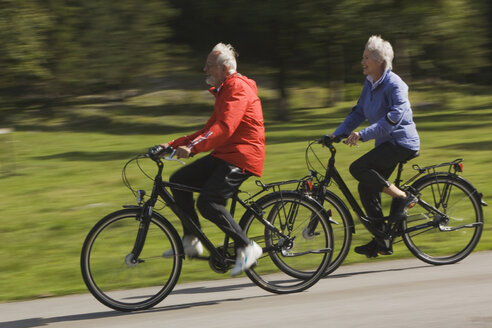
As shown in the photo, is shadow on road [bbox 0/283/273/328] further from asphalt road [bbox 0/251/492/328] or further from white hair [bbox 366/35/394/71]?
white hair [bbox 366/35/394/71]

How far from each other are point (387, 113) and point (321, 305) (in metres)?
1.47

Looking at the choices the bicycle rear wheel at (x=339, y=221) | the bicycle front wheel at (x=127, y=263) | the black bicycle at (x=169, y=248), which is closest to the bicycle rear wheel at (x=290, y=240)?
the black bicycle at (x=169, y=248)

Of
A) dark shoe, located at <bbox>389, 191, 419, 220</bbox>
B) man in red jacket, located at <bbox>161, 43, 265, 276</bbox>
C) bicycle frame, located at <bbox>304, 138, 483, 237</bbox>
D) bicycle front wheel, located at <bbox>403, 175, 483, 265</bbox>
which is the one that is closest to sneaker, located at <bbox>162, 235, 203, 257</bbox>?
man in red jacket, located at <bbox>161, 43, 265, 276</bbox>

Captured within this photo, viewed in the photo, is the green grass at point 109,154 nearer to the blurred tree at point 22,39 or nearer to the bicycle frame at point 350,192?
the bicycle frame at point 350,192

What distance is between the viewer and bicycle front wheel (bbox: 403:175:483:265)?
6.38 meters

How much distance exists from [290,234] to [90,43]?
19970 millimetres

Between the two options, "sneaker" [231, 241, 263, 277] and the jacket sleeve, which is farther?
the jacket sleeve

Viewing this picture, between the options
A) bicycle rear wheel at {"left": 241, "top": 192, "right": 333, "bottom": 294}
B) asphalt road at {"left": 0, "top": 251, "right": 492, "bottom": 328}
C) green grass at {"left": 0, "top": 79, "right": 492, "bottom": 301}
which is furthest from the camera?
green grass at {"left": 0, "top": 79, "right": 492, "bottom": 301}

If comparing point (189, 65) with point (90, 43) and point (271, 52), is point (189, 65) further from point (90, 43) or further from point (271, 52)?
point (271, 52)

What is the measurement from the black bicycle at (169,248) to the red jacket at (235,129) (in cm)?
23

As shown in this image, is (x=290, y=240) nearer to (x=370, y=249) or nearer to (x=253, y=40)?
(x=370, y=249)

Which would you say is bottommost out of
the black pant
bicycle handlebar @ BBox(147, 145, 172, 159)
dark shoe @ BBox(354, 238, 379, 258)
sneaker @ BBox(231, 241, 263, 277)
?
dark shoe @ BBox(354, 238, 379, 258)

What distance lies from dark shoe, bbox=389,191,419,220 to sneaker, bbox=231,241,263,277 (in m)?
1.25

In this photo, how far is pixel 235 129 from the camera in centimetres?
535
